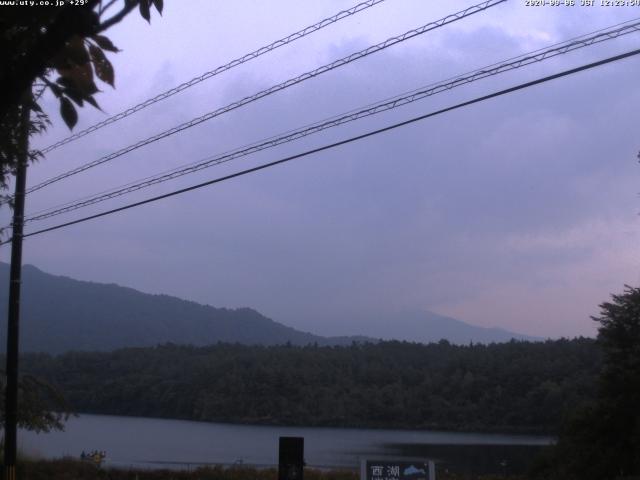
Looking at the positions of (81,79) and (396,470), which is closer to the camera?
(81,79)

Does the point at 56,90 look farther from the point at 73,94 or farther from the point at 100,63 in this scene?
the point at 100,63

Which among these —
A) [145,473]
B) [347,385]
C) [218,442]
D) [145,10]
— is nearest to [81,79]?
[145,10]

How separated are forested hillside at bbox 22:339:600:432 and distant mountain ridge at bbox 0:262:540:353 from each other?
3252cm

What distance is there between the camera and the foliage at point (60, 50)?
134 inches

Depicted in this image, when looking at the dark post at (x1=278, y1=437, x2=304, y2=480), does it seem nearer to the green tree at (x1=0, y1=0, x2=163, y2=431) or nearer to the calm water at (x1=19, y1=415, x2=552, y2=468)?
the green tree at (x1=0, y1=0, x2=163, y2=431)

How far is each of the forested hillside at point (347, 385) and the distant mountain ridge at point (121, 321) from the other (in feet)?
107

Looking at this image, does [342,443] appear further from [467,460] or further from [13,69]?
[13,69]

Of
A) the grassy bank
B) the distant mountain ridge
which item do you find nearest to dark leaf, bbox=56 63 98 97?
the grassy bank

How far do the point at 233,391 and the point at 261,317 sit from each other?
99.2 m

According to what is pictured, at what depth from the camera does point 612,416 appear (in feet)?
91.2

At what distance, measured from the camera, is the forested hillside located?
4144 cm

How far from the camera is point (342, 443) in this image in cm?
3747

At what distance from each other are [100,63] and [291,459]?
10292 millimetres

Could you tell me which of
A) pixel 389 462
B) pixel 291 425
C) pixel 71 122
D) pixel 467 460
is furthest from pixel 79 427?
pixel 71 122
